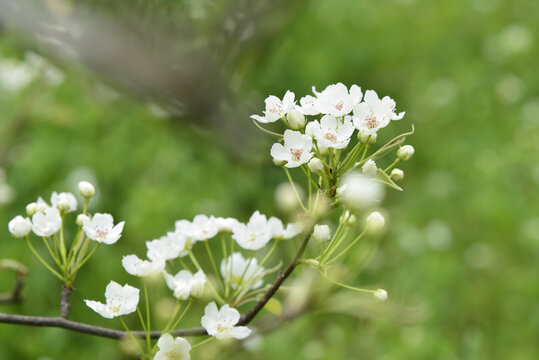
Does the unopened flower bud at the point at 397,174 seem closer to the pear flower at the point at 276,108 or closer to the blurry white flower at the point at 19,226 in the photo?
the pear flower at the point at 276,108

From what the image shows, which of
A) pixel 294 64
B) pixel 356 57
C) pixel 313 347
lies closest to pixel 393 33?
pixel 356 57

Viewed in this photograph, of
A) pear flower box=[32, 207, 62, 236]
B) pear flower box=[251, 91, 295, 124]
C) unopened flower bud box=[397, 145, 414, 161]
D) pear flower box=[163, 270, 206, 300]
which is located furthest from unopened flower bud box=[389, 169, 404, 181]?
pear flower box=[32, 207, 62, 236]

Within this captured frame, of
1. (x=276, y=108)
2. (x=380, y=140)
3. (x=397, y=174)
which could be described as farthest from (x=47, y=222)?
(x=380, y=140)

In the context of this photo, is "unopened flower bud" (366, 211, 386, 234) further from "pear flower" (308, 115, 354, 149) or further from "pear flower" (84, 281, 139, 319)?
"pear flower" (84, 281, 139, 319)

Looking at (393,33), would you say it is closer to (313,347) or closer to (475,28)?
(475,28)

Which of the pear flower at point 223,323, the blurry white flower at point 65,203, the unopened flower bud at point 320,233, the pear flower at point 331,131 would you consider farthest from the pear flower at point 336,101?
the blurry white flower at point 65,203

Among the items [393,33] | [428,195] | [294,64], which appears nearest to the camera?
[428,195]
